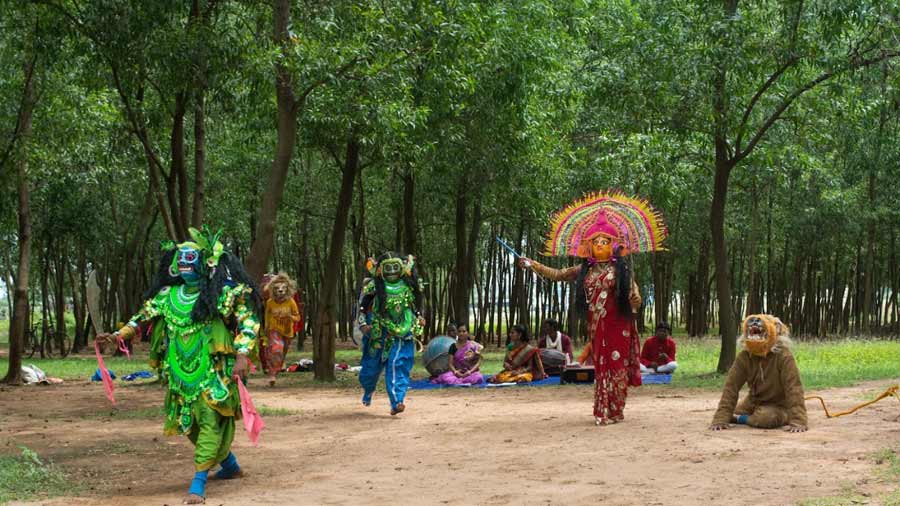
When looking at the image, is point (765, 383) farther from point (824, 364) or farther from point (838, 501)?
point (824, 364)

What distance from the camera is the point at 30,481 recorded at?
→ 8.70 meters

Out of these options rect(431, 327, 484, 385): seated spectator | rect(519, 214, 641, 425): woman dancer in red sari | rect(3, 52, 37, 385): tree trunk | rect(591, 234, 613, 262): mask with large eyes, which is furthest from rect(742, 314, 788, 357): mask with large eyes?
rect(3, 52, 37, 385): tree trunk

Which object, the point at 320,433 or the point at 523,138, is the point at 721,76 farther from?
the point at 320,433

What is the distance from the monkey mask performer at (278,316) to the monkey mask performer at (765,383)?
10.6m

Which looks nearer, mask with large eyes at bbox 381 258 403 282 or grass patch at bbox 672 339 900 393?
mask with large eyes at bbox 381 258 403 282

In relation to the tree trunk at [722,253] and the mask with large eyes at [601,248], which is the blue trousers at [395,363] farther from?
the tree trunk at [722,253]

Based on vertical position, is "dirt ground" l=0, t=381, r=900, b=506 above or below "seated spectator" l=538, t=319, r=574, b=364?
below

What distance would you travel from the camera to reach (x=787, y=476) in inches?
317

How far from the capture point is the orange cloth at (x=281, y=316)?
19.6 meters

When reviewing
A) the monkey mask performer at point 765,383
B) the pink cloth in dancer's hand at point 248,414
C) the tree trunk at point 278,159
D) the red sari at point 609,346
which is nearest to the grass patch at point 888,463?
the monkey mask performer at point 765,383

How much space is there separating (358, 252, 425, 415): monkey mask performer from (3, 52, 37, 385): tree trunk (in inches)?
305

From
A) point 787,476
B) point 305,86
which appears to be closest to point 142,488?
point 787,476

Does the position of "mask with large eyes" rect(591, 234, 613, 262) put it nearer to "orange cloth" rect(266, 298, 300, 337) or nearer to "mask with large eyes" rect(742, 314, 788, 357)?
"mask with large eyes" rect(742, 314, 788, 357)

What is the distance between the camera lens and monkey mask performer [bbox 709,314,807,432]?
34.2ft
